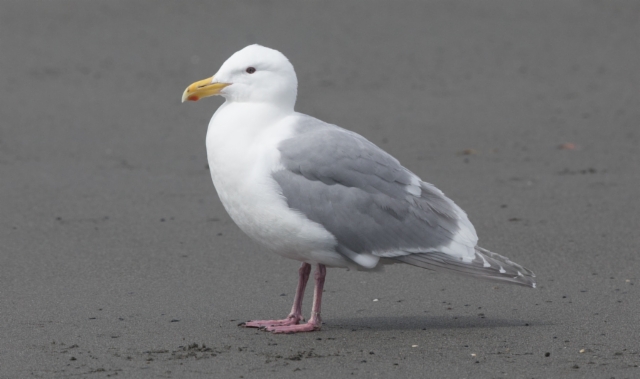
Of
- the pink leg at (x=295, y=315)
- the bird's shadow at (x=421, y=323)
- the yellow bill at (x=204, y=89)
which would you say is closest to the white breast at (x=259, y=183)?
the yellow bill at (x=204, y=89)

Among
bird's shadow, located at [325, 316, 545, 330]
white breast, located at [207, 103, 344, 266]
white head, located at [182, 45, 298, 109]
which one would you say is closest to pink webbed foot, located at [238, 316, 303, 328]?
bird's shadow, located at [325, 316, 545, 330]

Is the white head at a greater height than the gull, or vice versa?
the white head

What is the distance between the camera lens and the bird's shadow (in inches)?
213

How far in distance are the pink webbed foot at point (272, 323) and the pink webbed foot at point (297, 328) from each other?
0.12ft

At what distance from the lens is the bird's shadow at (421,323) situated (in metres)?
5.42

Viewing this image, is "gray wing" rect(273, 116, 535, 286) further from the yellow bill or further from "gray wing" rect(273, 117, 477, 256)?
the yellow bill

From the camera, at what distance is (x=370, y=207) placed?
5.30m

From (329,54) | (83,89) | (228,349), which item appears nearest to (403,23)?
(329,54)

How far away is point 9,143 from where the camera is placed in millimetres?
10453

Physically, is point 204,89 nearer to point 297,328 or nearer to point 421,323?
point 297,328

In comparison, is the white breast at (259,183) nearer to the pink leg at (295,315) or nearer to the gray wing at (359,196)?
the gray wing at (359,196)

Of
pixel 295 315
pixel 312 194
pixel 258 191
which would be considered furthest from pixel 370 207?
pixel 295 315

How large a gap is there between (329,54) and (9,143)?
5.93 metres

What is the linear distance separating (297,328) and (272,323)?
14 cm
